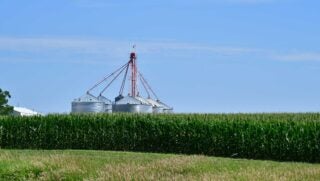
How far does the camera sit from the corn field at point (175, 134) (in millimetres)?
32281

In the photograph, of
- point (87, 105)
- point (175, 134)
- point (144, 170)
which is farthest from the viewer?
point (87, 105)

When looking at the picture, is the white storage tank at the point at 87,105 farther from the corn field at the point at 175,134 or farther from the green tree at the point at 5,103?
the corn field at the point at 175,134

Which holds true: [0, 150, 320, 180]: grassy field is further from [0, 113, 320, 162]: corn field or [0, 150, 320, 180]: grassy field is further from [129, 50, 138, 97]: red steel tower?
[129, 50, 138, 97]: red steel tower

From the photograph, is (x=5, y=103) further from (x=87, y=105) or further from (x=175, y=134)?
(x=175, y=134)

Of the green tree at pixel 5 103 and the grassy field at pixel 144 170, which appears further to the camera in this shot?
the green tree at pixel 5 103

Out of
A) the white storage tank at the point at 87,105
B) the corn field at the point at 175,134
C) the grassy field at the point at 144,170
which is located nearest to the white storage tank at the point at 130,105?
the white storage tank at the point at 87,105

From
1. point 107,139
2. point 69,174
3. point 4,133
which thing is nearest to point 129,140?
point 107,139

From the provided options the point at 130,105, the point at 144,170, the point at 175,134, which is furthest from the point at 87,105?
the point at 144,170

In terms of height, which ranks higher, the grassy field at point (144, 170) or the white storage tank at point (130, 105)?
the white storage tank at point (130, 105)

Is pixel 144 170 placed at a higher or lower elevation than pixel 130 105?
lower

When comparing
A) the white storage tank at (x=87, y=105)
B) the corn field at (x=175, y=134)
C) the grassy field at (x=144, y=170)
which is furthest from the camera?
the white storage tank at (x=87, y=105)

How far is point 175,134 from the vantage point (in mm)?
35656

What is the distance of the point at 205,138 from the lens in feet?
114

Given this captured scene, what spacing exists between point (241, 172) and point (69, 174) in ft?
13.4
